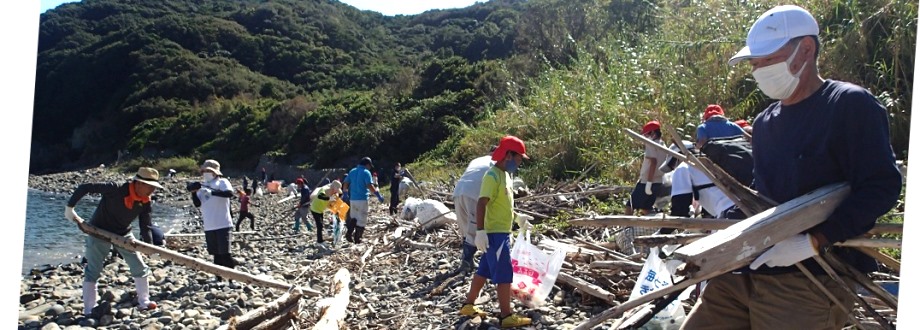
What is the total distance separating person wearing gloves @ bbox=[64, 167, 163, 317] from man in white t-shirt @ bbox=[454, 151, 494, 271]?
3339 millimetres

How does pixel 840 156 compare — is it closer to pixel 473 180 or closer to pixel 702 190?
pixel 702 190

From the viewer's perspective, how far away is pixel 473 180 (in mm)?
6918

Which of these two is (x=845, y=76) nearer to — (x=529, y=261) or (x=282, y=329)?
(x=529, y=261)

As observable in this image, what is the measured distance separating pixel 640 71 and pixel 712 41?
217 centimetres

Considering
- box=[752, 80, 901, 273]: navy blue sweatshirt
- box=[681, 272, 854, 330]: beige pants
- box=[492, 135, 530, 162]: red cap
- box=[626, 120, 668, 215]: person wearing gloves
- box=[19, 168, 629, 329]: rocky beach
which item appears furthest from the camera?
box=[626, 120, 668, 215]: person wearing gloves

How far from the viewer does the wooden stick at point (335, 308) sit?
5.16 metres

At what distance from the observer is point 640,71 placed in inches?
457

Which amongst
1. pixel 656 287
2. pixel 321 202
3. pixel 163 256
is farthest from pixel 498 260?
pixel 321 202

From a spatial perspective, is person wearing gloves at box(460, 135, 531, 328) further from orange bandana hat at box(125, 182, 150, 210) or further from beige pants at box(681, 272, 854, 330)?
orange bandana hat at box(125, 182, 150, 210)

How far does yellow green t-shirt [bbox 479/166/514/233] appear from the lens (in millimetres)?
5142

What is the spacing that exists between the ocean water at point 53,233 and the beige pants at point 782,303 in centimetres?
865

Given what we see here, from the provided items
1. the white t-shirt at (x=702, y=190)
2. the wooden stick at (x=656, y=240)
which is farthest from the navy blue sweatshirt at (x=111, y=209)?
the wooden stick at (x=656, y=240)

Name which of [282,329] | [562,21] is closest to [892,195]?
[282,329]

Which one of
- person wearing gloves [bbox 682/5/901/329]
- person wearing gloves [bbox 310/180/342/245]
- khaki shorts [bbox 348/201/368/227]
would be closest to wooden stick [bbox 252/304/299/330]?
person wearing gloves [bbox 682/5/901/329]
